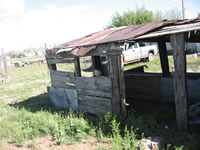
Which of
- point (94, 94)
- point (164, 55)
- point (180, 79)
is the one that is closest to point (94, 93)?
point (94, 94)

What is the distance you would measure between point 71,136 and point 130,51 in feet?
36.2

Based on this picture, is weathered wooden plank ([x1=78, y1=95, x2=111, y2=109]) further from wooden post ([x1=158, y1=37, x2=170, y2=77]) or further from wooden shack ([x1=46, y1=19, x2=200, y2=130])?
wooden post ([x1=158, y1=37, x2=170, y2=77])

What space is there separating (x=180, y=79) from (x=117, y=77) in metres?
1.61

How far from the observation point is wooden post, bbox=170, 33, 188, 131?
407cm

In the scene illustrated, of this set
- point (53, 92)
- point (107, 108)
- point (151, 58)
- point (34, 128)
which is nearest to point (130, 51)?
point (151, 58)

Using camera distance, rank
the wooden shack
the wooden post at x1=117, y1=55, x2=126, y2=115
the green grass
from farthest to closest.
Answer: the wooden post at x1=117, y1=55, x2=126, y2=115 < the wooden shack < the green grass

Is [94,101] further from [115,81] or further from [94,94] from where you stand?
[115,81]

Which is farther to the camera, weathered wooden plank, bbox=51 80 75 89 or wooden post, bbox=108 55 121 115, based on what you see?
weathered wooden plank, bbox=51 80 75 89

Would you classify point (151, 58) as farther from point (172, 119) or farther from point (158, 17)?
point (172, 119)

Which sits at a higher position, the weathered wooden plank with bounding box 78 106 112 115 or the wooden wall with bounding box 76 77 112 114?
the wooden wall with bounding box 76 77 112 114

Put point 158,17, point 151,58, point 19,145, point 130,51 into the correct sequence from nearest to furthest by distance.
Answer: point 19,145
point 130,51
point 151,58
point 158,17

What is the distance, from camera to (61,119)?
536 centimetres

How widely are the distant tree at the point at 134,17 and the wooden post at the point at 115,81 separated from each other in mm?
16126

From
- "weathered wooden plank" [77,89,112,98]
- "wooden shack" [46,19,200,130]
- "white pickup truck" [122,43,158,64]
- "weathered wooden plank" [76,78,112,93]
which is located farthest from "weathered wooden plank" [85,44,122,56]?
"white pickup truck" [122,43,158,64]
